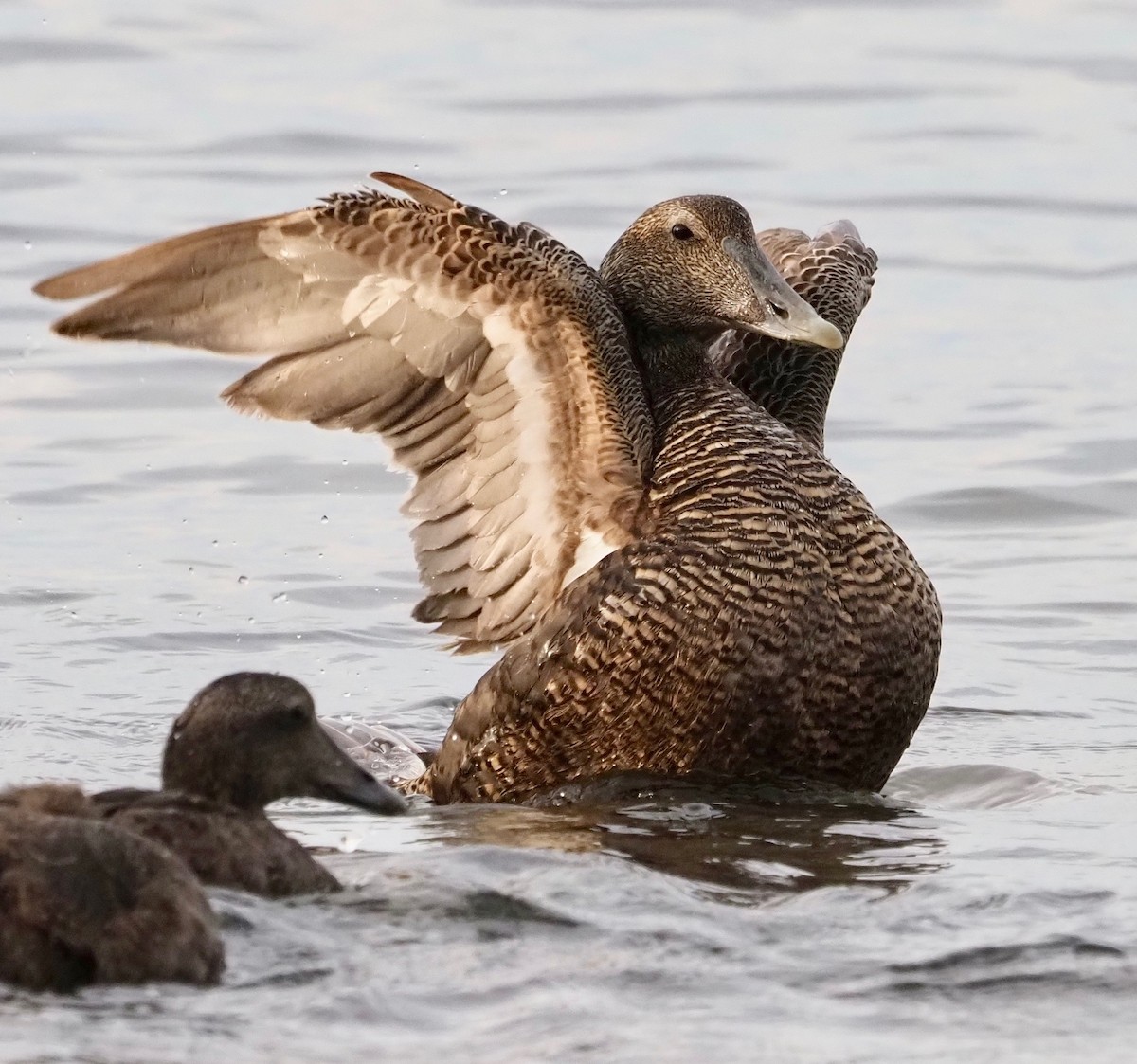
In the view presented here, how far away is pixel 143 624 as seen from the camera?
890 centimetres

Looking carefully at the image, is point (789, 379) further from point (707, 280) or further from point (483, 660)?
point (483, 660)

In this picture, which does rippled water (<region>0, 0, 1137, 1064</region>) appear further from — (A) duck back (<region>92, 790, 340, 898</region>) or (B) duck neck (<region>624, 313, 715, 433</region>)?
(B) duck neck (<region>624, 313, 715, 433</region>)

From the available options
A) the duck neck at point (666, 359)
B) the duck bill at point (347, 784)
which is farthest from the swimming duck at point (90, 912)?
the duck neck at point (666, 359)

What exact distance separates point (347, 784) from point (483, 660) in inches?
125

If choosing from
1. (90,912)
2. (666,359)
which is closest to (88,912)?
(90,912)

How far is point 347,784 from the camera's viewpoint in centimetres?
582

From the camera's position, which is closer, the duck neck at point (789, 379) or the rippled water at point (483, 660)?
the rippled water at point (483, 660)

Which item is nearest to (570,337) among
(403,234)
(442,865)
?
(403,234)

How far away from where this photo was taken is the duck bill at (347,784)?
19.0ft

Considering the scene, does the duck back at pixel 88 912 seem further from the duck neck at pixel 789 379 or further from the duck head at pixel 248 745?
the duck neck at pixel 789 379

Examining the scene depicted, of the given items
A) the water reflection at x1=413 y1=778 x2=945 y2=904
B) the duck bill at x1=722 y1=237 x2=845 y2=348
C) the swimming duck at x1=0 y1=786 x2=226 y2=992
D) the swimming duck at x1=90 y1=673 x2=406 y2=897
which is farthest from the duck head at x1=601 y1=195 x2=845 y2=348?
the swimming duck at x1=0 y1=786 x2=226 y2=992

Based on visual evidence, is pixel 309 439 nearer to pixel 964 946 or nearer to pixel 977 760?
pixel 977 760

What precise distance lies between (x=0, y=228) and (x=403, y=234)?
716 cm

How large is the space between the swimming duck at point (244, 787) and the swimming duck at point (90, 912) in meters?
0.37
